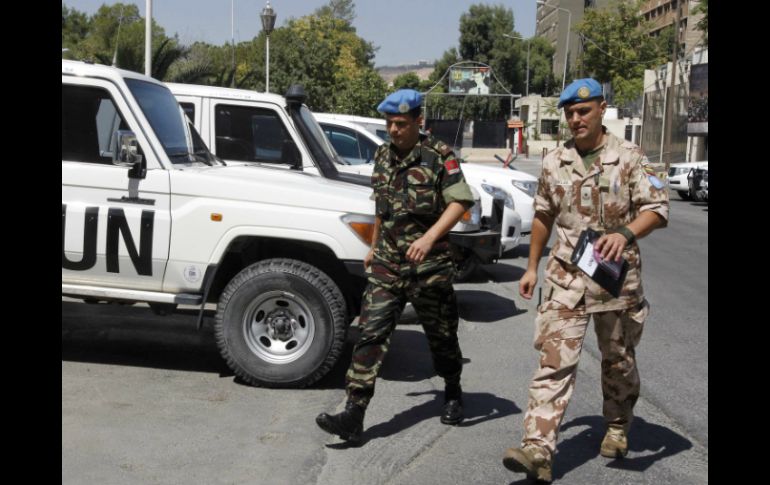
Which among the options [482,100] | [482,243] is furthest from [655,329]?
[482,100]

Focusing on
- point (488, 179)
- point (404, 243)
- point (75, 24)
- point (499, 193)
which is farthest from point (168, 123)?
point (75, 24)

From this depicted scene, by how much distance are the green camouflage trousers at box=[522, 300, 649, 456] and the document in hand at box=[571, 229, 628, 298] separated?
0.17m

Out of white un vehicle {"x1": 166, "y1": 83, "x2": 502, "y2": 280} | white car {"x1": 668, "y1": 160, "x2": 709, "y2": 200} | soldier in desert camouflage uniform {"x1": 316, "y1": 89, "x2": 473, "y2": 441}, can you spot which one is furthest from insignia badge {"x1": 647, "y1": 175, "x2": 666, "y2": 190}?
white car {"x1": 668, "y1": 160, "x2": 709, "y2": 200}

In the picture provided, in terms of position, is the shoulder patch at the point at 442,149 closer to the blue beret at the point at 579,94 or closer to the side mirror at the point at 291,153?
the blue beret at the point at 579,94

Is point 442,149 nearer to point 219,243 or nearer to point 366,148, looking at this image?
point 219,243

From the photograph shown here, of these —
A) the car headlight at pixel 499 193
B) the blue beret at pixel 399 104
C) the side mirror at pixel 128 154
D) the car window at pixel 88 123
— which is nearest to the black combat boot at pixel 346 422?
the blue beret at pixel 399 104

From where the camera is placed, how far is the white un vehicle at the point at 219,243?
5.99 meters

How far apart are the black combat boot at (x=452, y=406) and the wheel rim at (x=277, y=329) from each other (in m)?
1.03

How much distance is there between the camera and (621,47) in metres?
76.4

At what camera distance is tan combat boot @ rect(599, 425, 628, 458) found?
4906 mm

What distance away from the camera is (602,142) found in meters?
4.64
